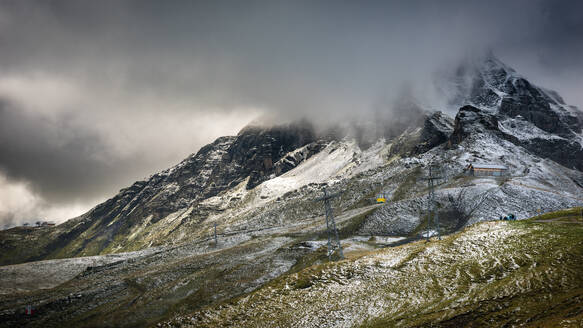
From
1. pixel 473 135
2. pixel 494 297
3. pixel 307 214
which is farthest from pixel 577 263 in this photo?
pixel 473 135

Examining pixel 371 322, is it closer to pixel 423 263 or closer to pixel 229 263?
pixel 423 263

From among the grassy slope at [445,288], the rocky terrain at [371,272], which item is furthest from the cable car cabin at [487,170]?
the grassy slope at [445,288]

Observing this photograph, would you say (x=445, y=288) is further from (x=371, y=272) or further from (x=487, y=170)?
(x=487, y=170)

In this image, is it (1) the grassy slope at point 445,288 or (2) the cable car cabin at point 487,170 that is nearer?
(1) the grassy slope at point 445,288

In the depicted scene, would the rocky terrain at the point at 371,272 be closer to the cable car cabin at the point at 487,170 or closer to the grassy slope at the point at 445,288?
the grassy slope at the point at 445,288

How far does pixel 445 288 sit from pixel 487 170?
139550mm

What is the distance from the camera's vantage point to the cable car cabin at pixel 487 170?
Result: 147250 mm

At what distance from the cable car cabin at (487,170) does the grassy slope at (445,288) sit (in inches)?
4125

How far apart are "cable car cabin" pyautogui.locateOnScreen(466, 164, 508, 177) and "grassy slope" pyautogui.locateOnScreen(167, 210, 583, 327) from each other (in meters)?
105

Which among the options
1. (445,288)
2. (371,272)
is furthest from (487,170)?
(445,288)

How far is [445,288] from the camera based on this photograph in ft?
112

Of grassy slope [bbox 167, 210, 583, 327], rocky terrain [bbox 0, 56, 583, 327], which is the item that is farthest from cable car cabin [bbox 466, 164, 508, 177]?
grassy slope [bbox 167, 210, 583, 327]

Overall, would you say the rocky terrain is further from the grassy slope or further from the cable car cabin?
the cable car cabin

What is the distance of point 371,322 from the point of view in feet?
102
